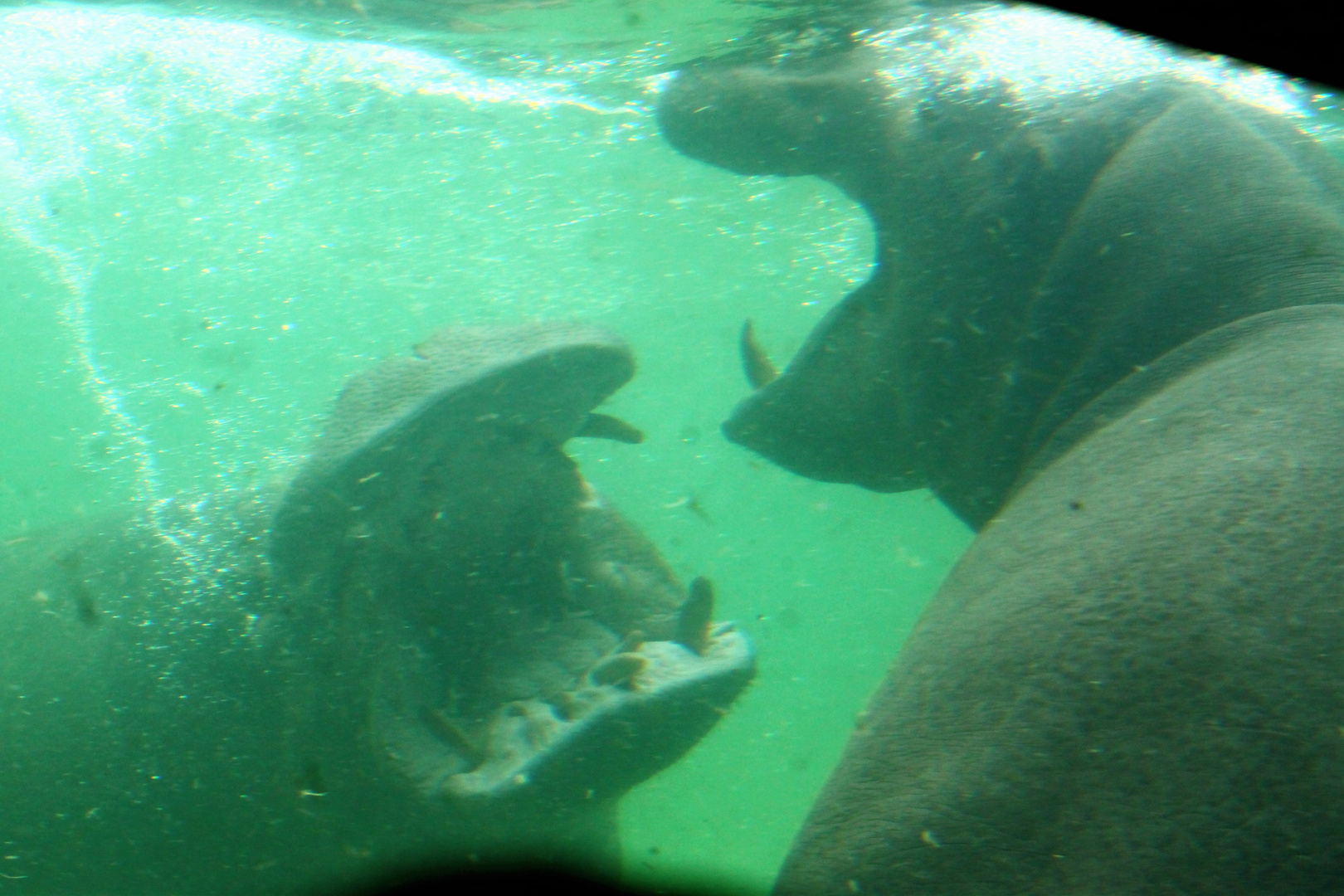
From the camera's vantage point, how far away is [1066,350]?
2.41 m

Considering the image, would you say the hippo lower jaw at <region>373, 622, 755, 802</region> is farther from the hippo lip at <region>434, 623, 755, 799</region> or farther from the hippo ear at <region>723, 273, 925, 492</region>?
the hippo ear at <region>723, 273, 925, 492</region>

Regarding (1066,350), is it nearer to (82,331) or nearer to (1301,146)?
(1301,146)

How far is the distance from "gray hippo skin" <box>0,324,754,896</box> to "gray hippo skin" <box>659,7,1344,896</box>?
0.91m

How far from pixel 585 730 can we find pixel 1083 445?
54.8 inches

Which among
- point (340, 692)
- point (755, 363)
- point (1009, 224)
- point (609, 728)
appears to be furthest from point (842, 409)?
point (340, 692)

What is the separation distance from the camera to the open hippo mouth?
2.49 m

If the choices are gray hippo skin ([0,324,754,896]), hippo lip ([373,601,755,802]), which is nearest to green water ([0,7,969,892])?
gray hippo skin ([0,324,754,896])

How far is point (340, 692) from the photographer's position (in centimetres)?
262

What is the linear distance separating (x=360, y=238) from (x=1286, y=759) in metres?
5.01

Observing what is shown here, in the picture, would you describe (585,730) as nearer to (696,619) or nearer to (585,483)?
(696,619)

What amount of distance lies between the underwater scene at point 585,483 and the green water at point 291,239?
0.12 feet

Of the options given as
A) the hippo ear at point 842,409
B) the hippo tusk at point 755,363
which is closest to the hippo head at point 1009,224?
the hippo ear at point 842,409

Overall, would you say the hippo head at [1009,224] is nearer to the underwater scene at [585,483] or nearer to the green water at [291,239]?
the underwater scene at [585,483]

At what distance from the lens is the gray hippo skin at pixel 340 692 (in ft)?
8.32
